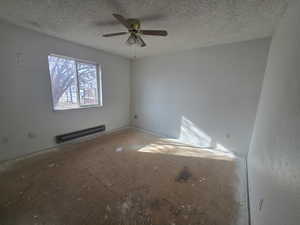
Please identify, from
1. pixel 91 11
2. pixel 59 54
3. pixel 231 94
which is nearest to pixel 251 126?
pixel 231 94

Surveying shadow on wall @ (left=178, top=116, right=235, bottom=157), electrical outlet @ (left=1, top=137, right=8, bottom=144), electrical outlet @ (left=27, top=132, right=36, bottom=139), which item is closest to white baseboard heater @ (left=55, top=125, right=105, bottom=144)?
electrical outlet @ (left=27, top=132, right=36, bottom=139)

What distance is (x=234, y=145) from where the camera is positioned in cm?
268

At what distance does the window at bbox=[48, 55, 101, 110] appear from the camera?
8.76ft

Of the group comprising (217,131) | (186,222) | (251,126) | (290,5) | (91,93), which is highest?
(290,5)

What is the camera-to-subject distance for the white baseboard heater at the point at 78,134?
9.02 ft

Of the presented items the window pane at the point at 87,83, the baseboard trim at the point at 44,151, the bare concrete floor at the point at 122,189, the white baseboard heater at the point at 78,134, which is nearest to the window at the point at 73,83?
the window pane at the point at 87,83

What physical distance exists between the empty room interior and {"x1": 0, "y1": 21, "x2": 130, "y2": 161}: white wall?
0.06 ft

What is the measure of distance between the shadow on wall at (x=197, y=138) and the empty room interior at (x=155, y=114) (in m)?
0.03

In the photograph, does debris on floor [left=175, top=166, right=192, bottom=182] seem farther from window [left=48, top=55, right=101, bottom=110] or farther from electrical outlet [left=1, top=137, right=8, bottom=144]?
electrical outlet [left=1, top=137, right=8, bottom=144]

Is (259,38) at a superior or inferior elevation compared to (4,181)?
superior

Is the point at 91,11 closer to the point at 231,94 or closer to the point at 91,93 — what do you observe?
the point at 91,93

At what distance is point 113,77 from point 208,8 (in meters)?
2.86

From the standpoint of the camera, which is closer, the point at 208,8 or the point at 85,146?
the point at 208,8

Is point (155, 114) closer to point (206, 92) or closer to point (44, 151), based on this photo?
point (206, 92)
